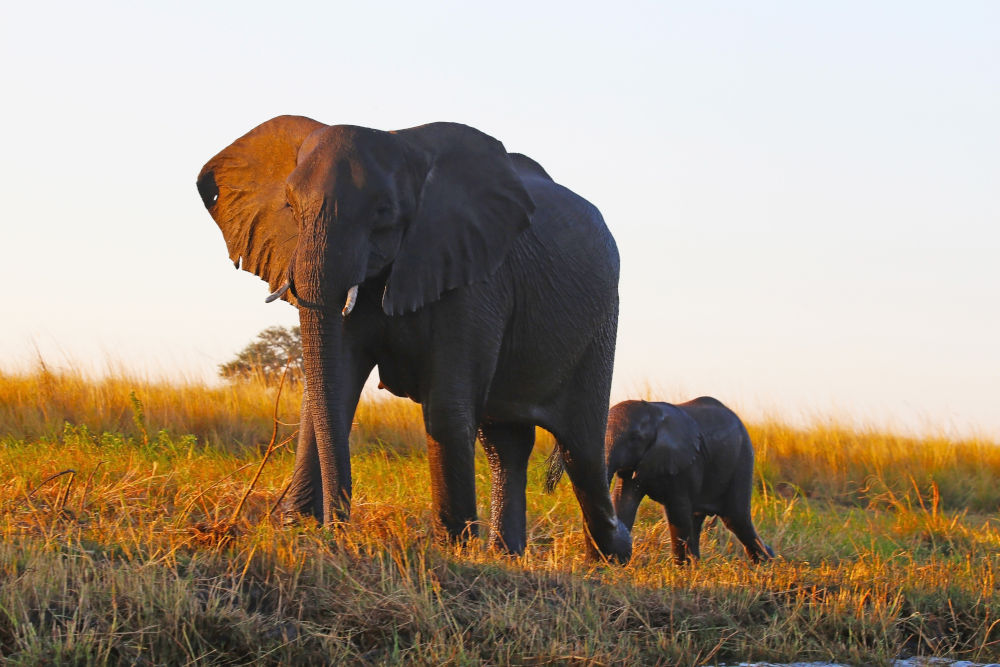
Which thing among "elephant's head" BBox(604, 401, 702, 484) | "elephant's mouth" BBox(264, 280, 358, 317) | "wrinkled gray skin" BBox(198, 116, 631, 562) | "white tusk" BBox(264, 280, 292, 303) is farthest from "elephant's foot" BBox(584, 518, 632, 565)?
"white tusk" BBox(264, 280, 292, 303)

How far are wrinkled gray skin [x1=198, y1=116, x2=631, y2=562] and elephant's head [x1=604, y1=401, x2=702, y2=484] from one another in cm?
158

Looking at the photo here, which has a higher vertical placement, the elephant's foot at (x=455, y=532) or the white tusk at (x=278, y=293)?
the white tusk at (x=278, y=293)

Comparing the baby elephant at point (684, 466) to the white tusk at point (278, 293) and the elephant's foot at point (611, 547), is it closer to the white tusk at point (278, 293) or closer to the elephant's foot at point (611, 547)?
the elephant's foot at point (611, 547)

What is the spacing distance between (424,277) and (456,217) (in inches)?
17.5

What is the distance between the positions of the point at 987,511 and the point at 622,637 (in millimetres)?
10188

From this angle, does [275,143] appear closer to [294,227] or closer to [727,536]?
[294,227]

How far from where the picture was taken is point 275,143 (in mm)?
6914

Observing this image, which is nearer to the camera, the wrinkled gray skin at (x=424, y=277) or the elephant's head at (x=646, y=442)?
the wrinkled gray skin at (x=424, y=277)

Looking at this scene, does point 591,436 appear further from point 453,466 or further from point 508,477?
point 453,466

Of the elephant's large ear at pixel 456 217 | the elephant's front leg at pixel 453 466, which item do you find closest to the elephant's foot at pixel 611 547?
the elephant's front leg at pixel 453 466

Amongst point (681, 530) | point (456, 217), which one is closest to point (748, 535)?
point (681, 530)

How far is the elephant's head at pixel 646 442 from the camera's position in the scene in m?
9.37

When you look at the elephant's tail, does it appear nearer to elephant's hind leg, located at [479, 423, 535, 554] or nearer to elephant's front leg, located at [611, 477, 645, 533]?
elephant's front leg, located at [611, 477, 645, 533]

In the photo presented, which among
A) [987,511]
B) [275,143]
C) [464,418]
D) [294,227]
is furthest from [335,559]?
[987,511]
